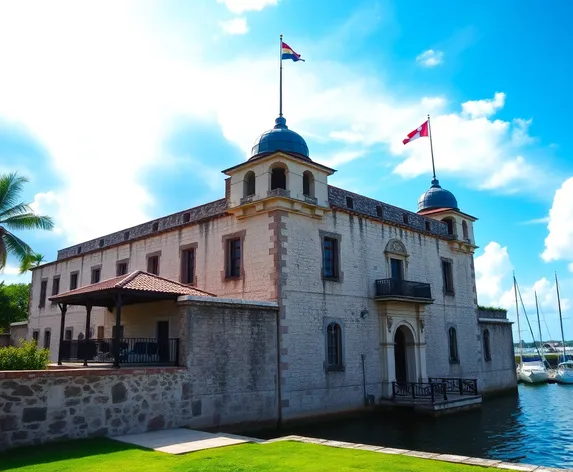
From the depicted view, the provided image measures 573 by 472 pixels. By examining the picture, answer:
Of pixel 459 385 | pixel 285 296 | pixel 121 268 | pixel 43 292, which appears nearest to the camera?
pixel 285 296

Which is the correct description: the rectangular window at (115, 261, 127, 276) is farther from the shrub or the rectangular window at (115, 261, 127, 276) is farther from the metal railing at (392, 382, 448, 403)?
the metal railing at (392, 382, 448, 403)

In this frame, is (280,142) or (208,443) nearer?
(208,443)

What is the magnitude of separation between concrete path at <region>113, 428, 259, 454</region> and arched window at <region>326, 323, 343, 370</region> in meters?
7.52

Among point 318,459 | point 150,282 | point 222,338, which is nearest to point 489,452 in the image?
point 318,459

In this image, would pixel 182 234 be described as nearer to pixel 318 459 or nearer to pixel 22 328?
pixel 318 459

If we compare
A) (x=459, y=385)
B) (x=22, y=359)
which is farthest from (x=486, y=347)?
(x=22, y=359)

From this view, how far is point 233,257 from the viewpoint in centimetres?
2067

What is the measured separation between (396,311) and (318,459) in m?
14.3

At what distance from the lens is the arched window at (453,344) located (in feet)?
88.4

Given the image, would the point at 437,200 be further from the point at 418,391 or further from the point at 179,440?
the point at 179,440

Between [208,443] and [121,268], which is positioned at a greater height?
[121,268]

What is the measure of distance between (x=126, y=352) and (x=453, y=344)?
17.5 meters

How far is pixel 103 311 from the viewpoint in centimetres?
2603

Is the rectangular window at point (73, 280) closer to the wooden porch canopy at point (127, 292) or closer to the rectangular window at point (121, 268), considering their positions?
the rectangular window at point (121, 268)
